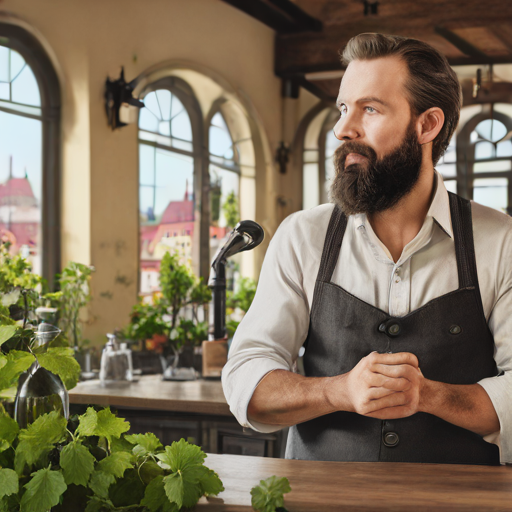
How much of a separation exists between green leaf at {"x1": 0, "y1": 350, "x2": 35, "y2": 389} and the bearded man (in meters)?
0.52

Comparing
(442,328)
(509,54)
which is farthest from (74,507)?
(509,54)

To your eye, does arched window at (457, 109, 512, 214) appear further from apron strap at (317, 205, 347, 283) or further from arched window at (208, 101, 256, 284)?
apron strap at (317, 205, 347, 283)

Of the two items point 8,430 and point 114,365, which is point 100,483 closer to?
point 8,430

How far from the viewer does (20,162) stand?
4195 mm

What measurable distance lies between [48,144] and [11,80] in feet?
1.50

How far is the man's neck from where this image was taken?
1.57 m

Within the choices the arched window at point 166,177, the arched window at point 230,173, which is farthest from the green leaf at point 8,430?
the arched window at point 230,173

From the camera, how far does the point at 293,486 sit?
3.67ft

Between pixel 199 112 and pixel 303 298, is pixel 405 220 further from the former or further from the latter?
pixel 199 112

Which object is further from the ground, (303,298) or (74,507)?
(303,298)

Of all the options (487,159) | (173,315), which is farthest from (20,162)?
(487,159)

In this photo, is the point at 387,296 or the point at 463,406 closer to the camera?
the point at 463,406

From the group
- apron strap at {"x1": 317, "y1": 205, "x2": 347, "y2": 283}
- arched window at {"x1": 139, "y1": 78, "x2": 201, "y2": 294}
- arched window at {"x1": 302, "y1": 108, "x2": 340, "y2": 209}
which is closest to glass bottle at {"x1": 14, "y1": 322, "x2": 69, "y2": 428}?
apron strap at {"x1": 317, "y1": 205, "x2": 347, "y2": 283}

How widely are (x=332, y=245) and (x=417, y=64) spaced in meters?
0.46
